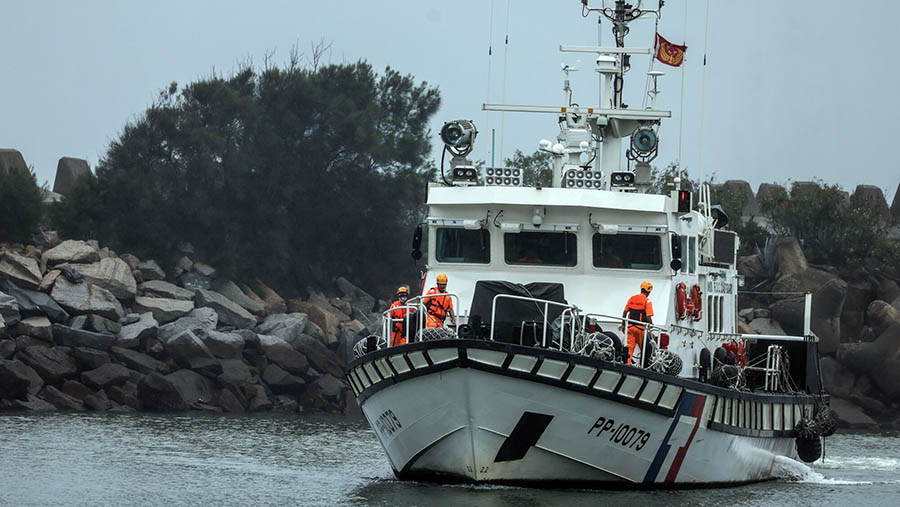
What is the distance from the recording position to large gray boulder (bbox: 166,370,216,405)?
35719mm

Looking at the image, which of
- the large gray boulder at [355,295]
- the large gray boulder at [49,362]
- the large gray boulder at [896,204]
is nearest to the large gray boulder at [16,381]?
the large gray boulder at [49,362]

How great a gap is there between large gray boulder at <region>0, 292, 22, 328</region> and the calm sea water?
4.40 m

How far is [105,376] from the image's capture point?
3553cm

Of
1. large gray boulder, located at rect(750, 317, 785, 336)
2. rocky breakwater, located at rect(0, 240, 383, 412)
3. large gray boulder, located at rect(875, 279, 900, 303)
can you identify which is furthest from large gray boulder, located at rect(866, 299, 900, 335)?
rocky breakwater, located at rect(0, 240, 383, 412)

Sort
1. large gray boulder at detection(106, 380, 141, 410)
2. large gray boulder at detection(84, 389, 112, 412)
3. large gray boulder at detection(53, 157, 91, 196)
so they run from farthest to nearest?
1. large gray boulder at detection(53, 157, 91, 196)
2. large gray boulder at detection(106, 380, 141, 410)
3. large gray boulder at detection(84, 389, 112, 412)

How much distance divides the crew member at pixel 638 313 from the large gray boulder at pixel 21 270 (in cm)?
2185

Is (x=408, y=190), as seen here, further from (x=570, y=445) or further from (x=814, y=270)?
(x=570, y=445)

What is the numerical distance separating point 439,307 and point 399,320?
664 mm

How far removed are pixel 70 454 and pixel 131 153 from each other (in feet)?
86.3

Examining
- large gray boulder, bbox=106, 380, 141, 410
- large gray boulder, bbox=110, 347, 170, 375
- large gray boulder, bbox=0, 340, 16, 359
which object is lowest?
large gray boulder, bbox=106, 380, 141, 410

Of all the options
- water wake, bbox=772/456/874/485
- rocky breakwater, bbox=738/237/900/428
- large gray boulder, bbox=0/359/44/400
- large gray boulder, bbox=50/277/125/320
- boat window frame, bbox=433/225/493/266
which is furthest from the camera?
rocky breakwater, bbox=738/237/900/428

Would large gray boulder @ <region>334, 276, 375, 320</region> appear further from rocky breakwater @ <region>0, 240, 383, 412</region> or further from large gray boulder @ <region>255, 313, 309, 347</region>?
large gray boulder @ <region>255, 313, 309, 347</region>

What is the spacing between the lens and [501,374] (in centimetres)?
1884

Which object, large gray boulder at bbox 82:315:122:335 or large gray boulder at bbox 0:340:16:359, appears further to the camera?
large gray boulder at bbox 82:315:122:335
